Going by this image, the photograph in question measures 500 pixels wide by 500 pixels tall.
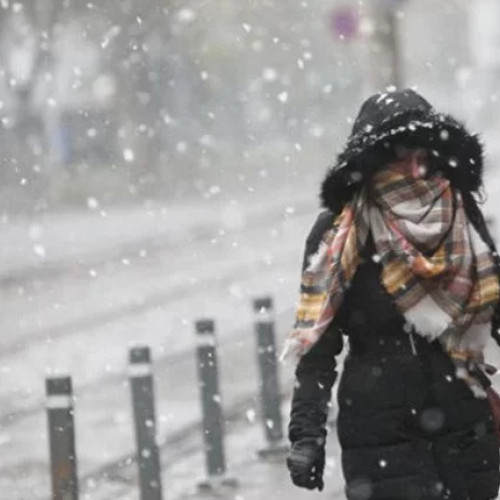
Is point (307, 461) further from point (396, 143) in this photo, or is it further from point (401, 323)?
point (396, 143)

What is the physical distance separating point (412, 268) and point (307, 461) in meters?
0.60

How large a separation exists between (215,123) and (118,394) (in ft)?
167

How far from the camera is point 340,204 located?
4.99 m

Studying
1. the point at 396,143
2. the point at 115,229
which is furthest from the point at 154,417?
the point at 115,229

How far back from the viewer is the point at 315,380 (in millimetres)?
4969

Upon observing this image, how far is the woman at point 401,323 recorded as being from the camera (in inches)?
191

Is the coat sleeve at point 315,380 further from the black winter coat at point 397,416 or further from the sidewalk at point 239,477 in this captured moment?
the sidewalk at point 239,477

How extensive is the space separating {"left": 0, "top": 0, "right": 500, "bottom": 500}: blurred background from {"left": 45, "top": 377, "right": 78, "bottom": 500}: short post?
2.14 meters

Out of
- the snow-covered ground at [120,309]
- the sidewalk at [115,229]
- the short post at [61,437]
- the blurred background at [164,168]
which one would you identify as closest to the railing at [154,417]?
the short post at [61,437]

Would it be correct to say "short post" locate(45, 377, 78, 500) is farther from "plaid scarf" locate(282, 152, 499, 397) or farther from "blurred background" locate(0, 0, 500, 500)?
"plaid scarf" locate(282, 152, 499, 397)

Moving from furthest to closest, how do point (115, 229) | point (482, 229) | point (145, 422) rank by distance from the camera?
point (115, 229)
point (145, 422)
point (482, 229)

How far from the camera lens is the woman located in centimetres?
485

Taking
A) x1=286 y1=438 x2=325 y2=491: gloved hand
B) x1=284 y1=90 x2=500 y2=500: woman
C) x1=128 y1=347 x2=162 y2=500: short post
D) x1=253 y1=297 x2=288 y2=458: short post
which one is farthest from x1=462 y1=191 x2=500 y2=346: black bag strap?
x1=253 y1=297 x2=288 y2=458: short post

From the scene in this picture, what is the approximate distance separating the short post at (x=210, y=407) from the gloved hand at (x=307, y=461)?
15.5 feet
